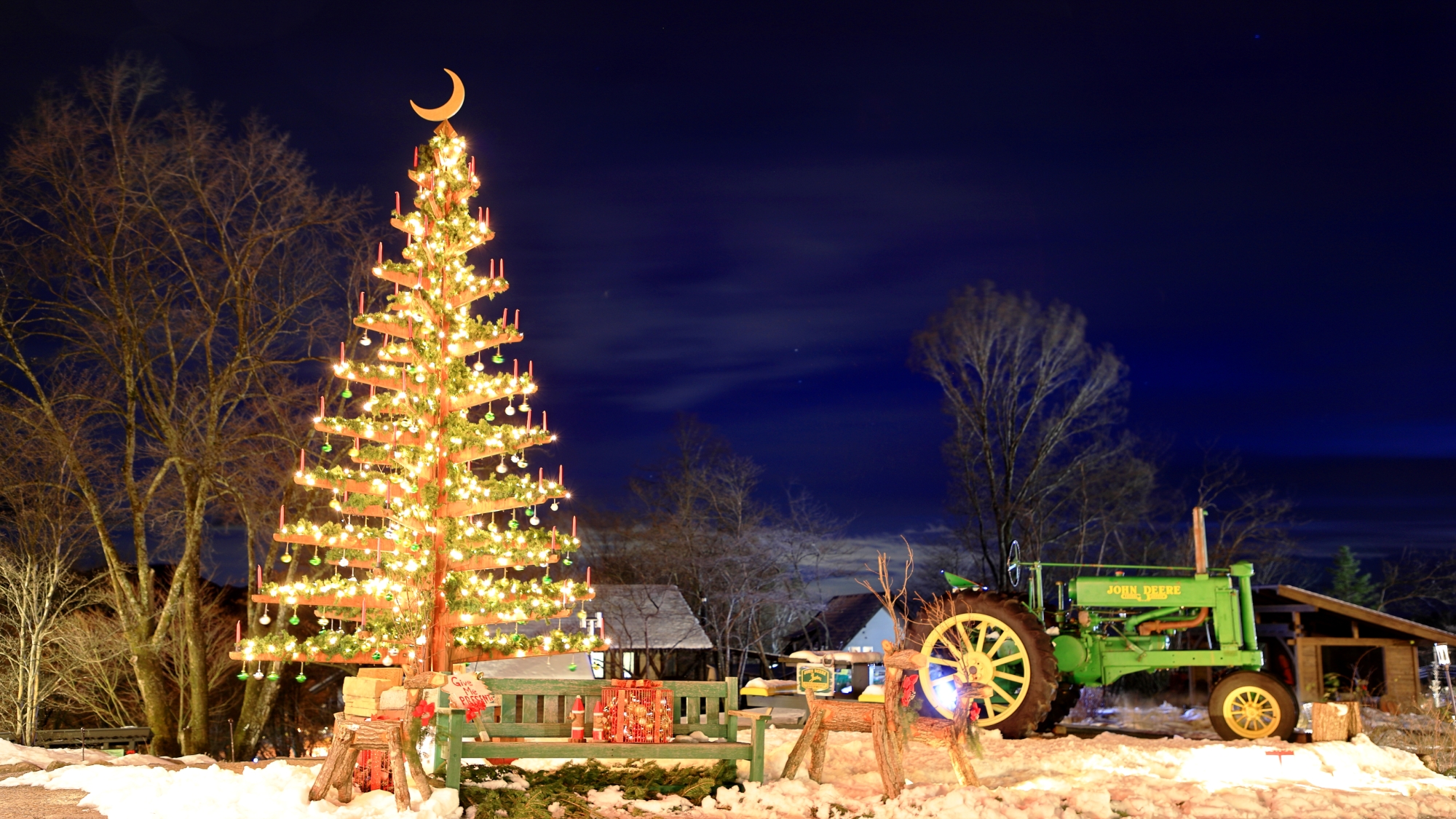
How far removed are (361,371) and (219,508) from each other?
9.34m

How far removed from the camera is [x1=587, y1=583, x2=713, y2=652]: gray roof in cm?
2556

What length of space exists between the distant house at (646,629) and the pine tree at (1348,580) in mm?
18962

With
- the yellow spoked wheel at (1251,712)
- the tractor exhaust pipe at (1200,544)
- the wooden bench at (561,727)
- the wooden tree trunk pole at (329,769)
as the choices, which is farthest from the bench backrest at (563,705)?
the tractor exhaust pipe at (1200,544)

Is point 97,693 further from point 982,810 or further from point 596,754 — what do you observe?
point 982,810

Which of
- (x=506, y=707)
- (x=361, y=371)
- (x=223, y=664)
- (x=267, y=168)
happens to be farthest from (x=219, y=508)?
(x=506, y=707)

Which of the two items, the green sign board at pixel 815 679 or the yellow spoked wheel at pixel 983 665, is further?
the yellow spoked wheel at pixel 983 665

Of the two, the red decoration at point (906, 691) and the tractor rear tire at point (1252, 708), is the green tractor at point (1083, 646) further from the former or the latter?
the red decoration at point (906, 691)

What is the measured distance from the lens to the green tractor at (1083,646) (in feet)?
38.8

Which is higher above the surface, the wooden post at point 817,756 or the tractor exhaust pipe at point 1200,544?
the tractor exhaust pipe at point 1200,544

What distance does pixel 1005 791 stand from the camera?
7.95 meters

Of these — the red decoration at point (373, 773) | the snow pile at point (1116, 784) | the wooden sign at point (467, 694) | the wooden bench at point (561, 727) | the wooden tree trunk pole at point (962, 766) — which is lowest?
the snow pile at point (1116, 784)

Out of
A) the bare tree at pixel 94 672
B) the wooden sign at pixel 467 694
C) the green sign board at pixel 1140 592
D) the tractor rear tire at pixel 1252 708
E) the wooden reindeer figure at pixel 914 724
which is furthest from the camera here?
the bare tree at pixel 94 672

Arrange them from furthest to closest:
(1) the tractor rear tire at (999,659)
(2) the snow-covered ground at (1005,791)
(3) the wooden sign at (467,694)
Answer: (1) the tractor rear tire at (999,659)
(3) the wooden sign at (467,694)
(2) the snow-covered ground at (1005,791)

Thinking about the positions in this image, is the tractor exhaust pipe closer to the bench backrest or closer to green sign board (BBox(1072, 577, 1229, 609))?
green sign board (BBox(1072, 577, 1229, 609))
